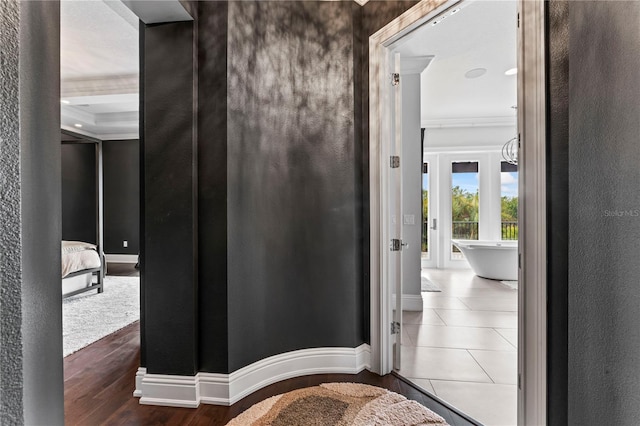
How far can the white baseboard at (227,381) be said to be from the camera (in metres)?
1.90

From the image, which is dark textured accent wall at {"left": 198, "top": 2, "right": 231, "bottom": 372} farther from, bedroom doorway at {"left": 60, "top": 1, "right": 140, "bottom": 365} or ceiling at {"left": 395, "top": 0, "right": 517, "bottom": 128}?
bedroom doorway at {"left": 60, "top": 1, "right": 140, "bottom": 365}

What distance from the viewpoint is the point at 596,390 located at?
39.5 inches

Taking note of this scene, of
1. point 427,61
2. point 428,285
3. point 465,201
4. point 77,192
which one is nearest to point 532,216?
point 427,61

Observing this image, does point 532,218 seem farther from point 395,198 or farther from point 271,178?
point 271,178

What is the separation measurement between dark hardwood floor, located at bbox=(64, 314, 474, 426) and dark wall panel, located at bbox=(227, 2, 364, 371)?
23cm

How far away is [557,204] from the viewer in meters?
1.24

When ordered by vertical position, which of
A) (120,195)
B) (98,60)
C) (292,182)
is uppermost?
(98,60)

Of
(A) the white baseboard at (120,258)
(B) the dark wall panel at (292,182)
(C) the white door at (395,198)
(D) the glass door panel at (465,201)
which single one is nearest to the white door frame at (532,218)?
(C) the white door at (395,198)

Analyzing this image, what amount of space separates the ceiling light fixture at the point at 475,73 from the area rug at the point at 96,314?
16.2 feet

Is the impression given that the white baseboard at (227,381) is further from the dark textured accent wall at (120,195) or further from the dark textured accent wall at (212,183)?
the dark textured accent wall at (120,195)

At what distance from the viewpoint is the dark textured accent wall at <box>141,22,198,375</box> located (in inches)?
75.0

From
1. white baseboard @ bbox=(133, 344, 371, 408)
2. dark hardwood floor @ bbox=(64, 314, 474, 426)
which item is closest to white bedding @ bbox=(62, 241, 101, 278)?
dark hardwood floor @ bbox=(64, 314, 474, 426)

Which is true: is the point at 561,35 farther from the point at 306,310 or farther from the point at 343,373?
the point at 343,373

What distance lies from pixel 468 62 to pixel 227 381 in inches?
164
